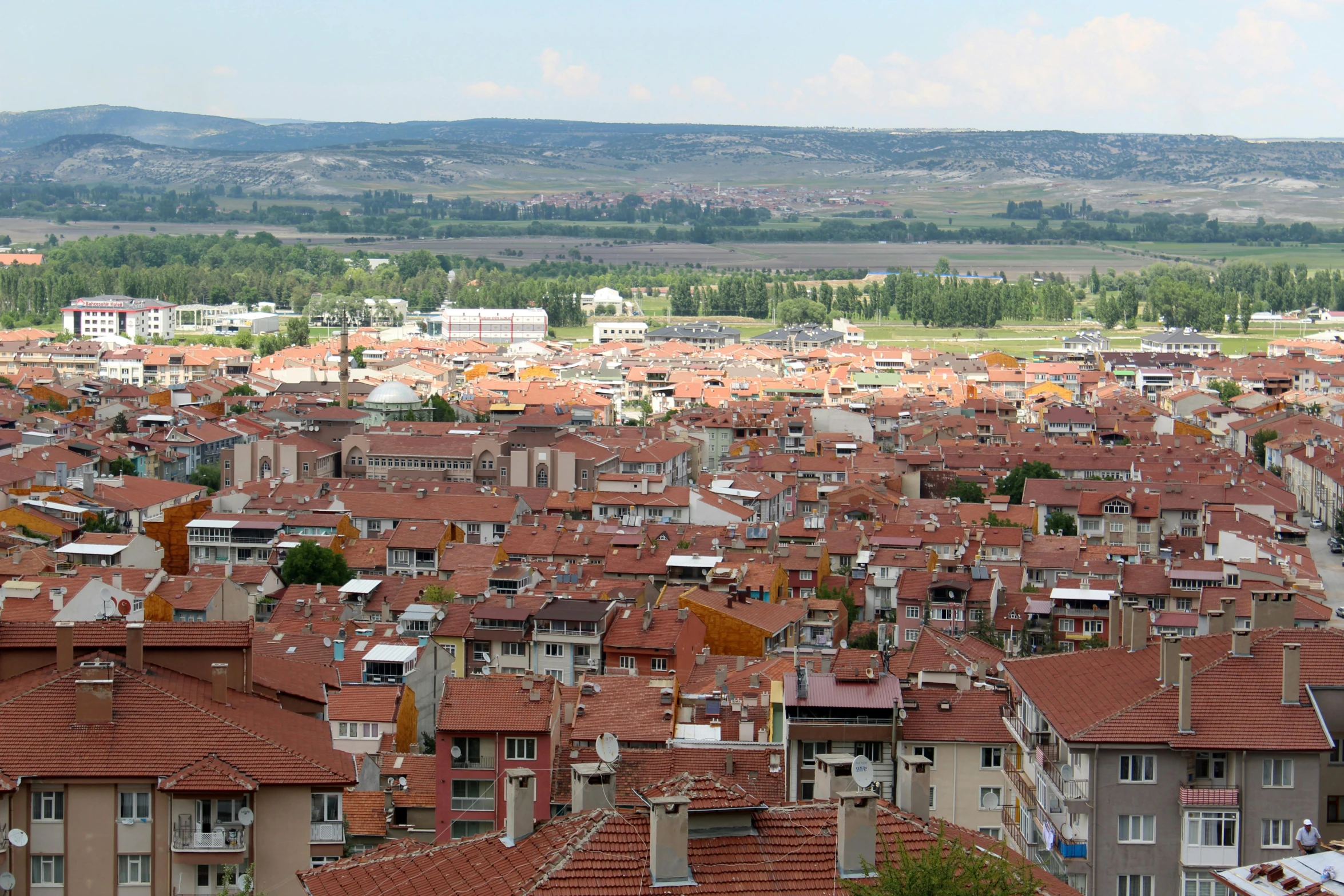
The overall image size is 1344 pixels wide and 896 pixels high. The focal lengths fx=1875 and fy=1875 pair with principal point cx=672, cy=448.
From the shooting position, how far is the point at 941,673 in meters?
14.4

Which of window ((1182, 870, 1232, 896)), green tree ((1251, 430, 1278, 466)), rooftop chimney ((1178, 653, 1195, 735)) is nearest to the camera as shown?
rooftop chimney ((1178, 653, 1195, 735))

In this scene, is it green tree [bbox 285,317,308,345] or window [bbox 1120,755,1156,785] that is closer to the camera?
window [bbox 1120,755,1156,785]

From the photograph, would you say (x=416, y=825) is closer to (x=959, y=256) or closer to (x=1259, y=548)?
(x=1259, y=548)

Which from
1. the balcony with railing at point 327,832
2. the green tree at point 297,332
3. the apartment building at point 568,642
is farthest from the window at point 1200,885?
the green tree at point 297,332

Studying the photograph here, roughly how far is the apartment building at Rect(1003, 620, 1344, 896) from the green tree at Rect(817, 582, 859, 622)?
15.1 meters

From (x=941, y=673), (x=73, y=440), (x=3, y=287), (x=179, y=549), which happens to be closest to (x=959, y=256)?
(x=3, y=287)

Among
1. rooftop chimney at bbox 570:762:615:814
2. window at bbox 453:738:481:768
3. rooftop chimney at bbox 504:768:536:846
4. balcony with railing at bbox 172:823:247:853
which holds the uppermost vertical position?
rooftop chimney at bbox 504:768:536:846

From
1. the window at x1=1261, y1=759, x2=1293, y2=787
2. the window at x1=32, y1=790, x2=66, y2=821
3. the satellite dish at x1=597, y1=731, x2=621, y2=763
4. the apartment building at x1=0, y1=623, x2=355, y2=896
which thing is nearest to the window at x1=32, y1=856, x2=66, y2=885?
the apartment building at x1=0, y1=623, x2=355, y2=896

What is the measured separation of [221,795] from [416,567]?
19.9m

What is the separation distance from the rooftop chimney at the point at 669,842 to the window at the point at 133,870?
10.6 ft

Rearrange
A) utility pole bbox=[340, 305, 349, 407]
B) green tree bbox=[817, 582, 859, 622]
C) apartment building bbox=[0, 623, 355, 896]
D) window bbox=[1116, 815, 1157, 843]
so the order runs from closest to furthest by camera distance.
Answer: apartment building bbox=[0, 623, 355, 896], window bbox=[1116, 815, 1157, 843], green tree bbox=[817, 582, 859, 622], utility pole bbox=[340, 305, 349, 407]

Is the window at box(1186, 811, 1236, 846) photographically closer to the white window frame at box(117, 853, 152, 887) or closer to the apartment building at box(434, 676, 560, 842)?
the apartment building at box(434, 676, 560, 842)

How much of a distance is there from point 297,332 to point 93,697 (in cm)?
7339

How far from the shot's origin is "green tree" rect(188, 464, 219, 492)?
40562 mm
